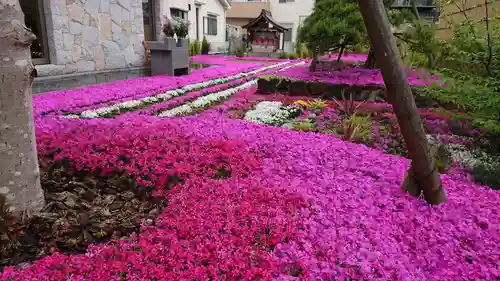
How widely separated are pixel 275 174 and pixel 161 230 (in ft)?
4.20

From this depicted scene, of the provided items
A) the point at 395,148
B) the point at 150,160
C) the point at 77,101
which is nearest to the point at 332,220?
the point at 150,160

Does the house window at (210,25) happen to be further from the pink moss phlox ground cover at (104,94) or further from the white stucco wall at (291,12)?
the pink moss phlox ground cover at (104,94)

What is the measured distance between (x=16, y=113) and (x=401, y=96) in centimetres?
291

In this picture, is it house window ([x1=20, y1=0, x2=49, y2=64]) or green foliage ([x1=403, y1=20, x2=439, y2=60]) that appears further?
green foliage ([x1=403, y1=20, x2=439, y2=60])

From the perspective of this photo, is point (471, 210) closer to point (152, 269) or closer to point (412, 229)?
point (412, 229)

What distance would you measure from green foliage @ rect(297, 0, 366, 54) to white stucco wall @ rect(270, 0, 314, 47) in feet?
78.0

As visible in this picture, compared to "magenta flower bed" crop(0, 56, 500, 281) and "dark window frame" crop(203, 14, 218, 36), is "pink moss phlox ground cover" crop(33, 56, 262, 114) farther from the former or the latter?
"dark window frame" crop(203, 14, 218, 36)

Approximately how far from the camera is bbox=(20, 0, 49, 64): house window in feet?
27.0

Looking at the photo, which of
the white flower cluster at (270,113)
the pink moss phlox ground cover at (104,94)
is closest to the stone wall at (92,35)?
the pink moss phlox ground cover at (104,94)

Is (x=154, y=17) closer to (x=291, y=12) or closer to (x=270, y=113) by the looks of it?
(x=270, y=113)

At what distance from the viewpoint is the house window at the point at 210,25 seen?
26339mm

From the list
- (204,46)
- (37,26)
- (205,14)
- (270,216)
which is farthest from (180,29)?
(205,14)

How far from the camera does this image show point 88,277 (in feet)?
6.42

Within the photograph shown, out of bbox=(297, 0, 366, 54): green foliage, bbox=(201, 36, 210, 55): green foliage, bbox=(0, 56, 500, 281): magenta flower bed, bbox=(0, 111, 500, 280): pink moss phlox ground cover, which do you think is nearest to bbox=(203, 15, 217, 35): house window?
bbox=(201, 36, 210, 55): green foliage
